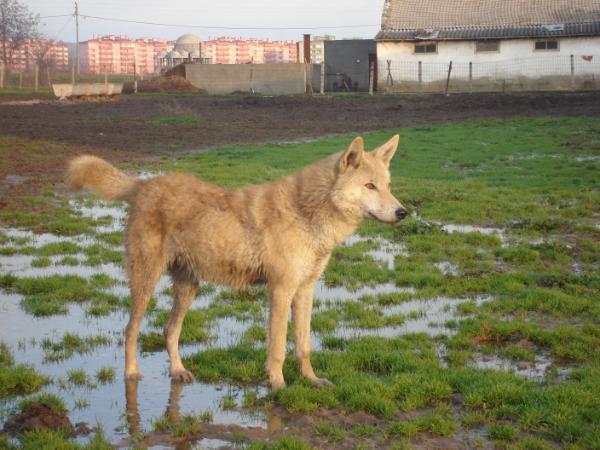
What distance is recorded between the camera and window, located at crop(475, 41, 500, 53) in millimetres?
49500

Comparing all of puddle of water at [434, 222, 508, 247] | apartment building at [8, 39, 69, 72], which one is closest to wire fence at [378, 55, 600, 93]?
puddle of water at [434, 222, 508, 247]

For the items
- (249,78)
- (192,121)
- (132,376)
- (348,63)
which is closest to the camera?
(132,376)

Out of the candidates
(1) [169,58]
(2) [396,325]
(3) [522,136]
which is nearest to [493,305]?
(2) [396,325]

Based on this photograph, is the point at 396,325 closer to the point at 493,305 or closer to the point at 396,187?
the point at 493,305

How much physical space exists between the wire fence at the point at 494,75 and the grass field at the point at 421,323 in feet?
110

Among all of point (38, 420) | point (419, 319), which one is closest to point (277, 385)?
point (38, 420)

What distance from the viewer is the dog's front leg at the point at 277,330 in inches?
257

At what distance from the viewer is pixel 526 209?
560 inches

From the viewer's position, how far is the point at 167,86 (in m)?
51.2

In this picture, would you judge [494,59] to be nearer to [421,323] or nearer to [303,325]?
[421,323]

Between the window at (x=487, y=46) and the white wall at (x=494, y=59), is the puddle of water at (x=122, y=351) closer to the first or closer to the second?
the white wall at (x=494, y=59)

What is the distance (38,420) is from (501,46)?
47970 mm

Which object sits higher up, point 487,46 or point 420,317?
point 487,46

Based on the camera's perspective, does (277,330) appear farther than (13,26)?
No
